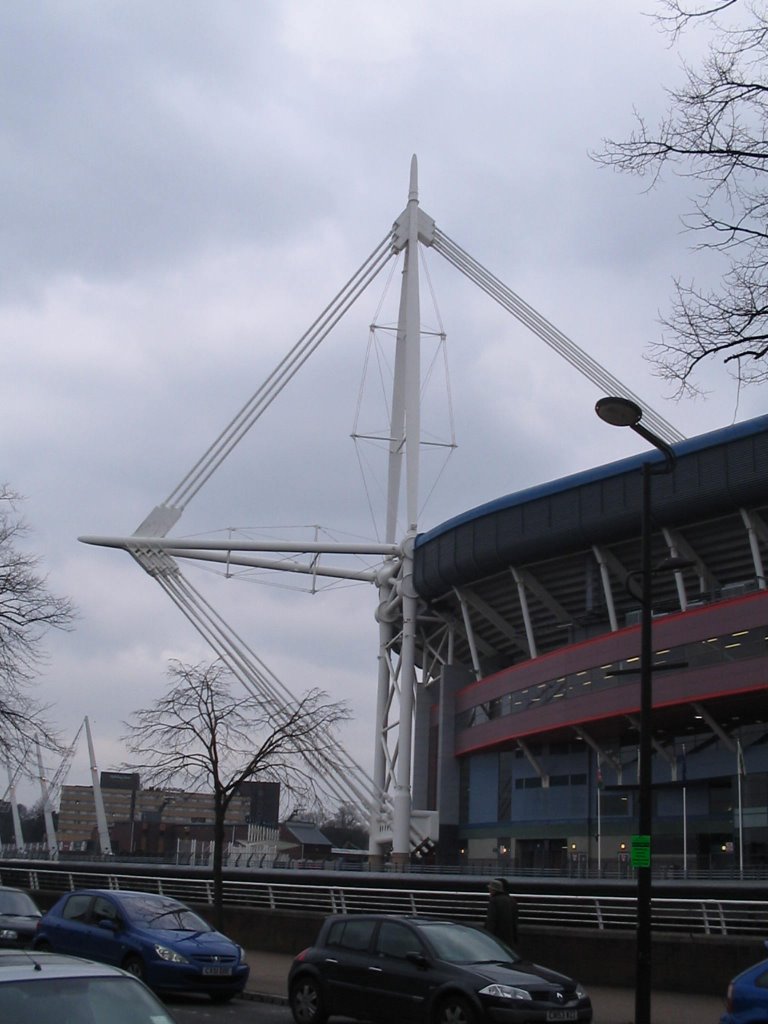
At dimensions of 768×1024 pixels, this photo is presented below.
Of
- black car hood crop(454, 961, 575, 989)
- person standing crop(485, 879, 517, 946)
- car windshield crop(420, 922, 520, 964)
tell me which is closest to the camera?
black car hood crop(454, 961, 575, 989)

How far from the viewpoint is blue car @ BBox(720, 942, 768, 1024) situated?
10.8 metres

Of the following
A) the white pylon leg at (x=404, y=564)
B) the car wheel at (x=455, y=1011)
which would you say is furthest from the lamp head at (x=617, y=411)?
the white pylon leg at (x=404, y=564)

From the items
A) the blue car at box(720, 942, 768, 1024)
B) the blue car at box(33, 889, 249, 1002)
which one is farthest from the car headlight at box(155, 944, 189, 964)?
the blue car at box(720, 942, 768, 1024)

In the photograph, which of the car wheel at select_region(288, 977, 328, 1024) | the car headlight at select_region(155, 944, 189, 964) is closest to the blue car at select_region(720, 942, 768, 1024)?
the car wheel at select_region(288, 977, 328, 1024)

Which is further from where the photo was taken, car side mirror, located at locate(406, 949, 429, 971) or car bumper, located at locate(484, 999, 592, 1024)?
car side mirror, located at locate(406, 949, 429, 971)

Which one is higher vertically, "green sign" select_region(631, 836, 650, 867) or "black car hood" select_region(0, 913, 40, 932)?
"green sign" select_region(631, 836, 650, 867)

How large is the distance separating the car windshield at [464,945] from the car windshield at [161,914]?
189 inches

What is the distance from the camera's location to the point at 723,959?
1744 centimetres

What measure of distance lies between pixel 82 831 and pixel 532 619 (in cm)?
11673

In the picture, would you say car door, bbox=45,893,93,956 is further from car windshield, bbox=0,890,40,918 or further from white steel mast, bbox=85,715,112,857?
white steel mast, bbox=85,715,112,857

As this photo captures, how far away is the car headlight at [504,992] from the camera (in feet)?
41.7

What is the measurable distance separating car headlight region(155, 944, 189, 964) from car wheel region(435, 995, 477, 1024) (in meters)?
4.76

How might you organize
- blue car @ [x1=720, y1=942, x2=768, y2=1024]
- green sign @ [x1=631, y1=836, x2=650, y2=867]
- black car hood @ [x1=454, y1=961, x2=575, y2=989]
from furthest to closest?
green sign @ [x1=631, y1=836, x2=650, y2=867], black car hood @ [x1=454, y1=961, x2=575, y2=989], blue car @ [x1=720, y1=942, x2=768, y2=1024]

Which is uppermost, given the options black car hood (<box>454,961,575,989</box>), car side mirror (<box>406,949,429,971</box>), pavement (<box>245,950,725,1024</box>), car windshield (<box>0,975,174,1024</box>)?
car windshield (<box>0,975,174,1024</box>)
